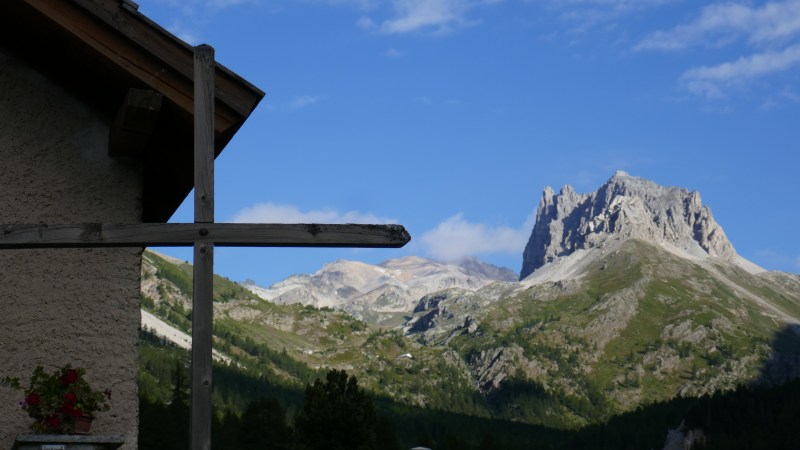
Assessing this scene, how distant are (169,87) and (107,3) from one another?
2.53 ft

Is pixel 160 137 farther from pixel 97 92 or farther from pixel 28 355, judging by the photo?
pixel 28 355

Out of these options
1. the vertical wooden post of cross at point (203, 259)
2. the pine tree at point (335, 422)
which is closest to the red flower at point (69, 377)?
the vertical wooden post of cross at point (203, 259)

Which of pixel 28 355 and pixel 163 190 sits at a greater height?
pixel 163 190

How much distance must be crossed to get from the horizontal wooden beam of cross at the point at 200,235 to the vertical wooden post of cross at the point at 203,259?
0.36ft

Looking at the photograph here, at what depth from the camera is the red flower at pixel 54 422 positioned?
852 cm

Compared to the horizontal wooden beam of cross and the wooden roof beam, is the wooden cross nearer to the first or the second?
the horizontal wooden beam of cross

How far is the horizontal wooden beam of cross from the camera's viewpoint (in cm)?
743

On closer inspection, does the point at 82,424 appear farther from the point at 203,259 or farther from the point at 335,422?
the point at 335,422

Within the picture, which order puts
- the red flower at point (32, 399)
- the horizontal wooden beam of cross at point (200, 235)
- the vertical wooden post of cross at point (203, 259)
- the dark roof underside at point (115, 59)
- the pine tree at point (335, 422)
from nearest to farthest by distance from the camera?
the vertical wooden post of cross at point (203, 259) → the horizontal wooden beam of cross at point (200, 235) → the dark roof underside at point (115, 59) → the red flower at point (32, 399) → the pine tree at point (335, 422)

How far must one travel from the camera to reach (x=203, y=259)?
25.0ft

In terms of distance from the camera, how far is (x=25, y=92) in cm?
933

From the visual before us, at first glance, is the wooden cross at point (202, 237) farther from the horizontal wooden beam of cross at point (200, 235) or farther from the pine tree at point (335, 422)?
the pine tree at point (335, 422)

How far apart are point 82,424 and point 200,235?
2.09 metres

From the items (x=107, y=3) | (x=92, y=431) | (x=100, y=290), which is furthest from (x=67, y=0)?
(x=92, y=431)
